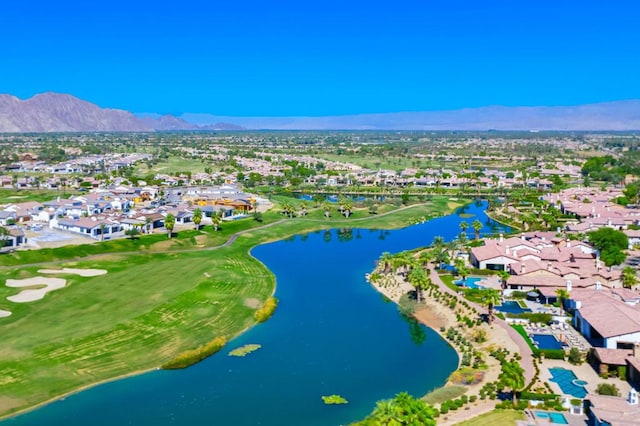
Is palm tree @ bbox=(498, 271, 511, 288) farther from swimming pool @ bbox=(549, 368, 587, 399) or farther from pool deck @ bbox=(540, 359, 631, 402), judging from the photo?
swimming pool @ bbox=(549, 368, 587, 399)

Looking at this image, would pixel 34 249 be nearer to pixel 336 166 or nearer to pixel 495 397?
pixel 495 397

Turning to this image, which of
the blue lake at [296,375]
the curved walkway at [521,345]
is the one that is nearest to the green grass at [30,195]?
the blue lake at [296,375]

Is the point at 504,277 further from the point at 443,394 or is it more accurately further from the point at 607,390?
the point at 443,394

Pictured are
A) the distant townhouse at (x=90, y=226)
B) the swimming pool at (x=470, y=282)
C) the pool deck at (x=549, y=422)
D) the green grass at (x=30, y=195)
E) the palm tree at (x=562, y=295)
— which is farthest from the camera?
the green grass at (x=30, y=195)

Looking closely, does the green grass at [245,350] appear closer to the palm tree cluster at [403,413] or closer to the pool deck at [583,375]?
the palm tree cluster at [403,413]

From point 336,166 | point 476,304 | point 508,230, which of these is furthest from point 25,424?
point 336,166

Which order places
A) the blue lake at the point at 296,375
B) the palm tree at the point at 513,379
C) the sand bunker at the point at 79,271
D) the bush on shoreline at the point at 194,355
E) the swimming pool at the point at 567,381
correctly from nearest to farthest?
the palm tree at the point at 513,379
the blue lake at the point at 296,375
the swimming pool at the point at 567,381
the bush on shoreline at the point at 194,355
the sand bunker at the point at 79,271
